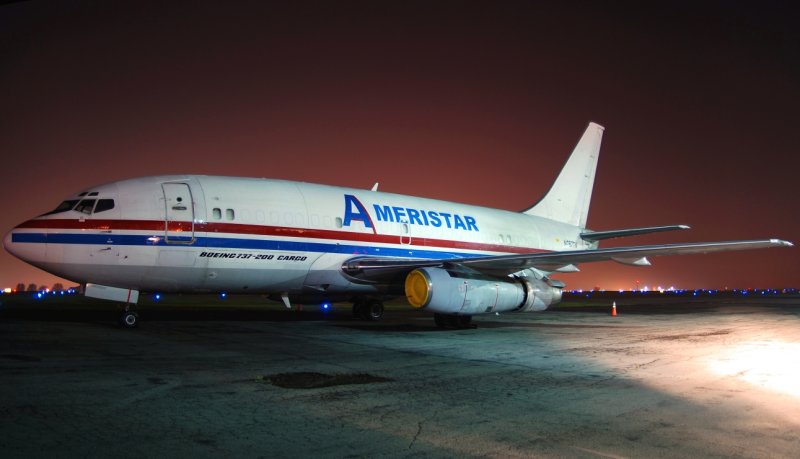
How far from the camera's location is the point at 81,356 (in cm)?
998

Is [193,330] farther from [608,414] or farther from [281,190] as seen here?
[608,414]

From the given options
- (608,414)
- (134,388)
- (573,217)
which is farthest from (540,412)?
(573,217)

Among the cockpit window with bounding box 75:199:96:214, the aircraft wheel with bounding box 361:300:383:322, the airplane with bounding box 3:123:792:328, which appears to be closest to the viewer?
the airplane with bounding box 3:123:792:328

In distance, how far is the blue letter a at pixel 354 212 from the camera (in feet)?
59.2

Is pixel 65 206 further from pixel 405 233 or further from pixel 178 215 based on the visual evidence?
pixel 405 233

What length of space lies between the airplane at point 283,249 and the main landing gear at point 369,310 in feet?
0.12

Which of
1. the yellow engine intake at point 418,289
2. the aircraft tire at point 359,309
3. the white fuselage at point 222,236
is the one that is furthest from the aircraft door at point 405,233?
the yellow engine intake at point 418,289

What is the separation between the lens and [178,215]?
14953 millimetres

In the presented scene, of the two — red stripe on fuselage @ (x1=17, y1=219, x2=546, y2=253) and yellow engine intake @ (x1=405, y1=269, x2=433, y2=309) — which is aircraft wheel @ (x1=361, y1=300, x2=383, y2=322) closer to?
red stripe on fuselage @ (x1=17, y1=219, x2=546, y2=253)

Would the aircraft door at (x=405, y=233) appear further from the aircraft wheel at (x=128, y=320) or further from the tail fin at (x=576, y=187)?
the tail fin at (x=576, y=187)

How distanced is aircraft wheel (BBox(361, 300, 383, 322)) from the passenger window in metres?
8.56

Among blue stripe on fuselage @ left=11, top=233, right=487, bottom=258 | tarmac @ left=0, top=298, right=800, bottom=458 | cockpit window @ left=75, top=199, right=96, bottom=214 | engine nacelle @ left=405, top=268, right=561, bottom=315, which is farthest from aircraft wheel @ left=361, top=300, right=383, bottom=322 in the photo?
cockpit window @ left=75, top=199, right=96, bottom=214

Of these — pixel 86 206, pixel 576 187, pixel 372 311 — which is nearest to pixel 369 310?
pixel 372 311

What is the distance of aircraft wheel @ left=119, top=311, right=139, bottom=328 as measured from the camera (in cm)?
1445
